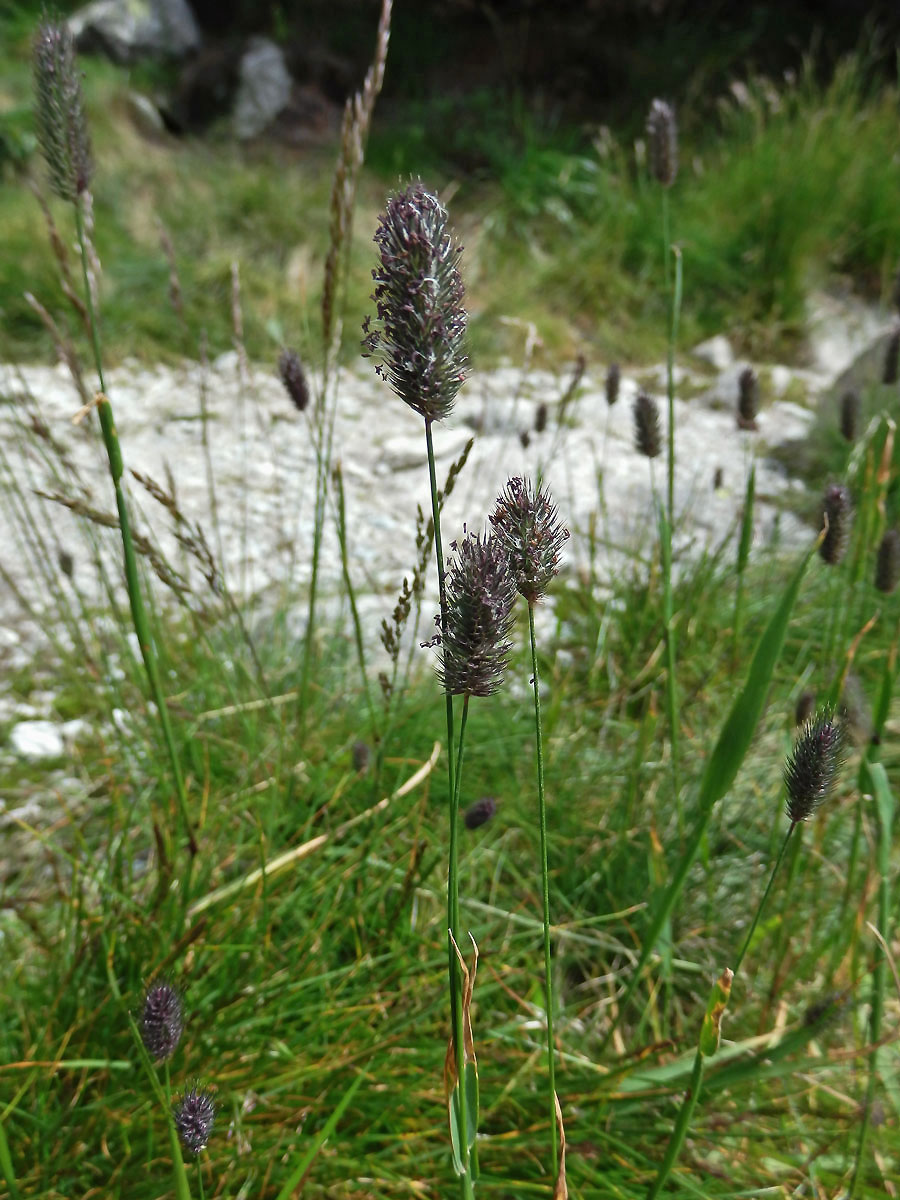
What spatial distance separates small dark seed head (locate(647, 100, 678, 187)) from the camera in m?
1.35

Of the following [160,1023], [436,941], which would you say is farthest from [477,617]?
[436,941]

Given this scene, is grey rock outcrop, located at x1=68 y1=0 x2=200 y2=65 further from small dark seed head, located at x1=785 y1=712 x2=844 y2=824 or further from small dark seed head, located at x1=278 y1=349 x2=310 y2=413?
small dark seed head, located at x1=785 y1=712 x2=844 y2=824

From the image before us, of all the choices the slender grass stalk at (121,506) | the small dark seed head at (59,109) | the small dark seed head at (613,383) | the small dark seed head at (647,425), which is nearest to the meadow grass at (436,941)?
the slender grass stalk at (121,506)

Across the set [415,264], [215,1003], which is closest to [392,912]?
[215,1003]

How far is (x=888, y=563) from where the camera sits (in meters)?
1.33

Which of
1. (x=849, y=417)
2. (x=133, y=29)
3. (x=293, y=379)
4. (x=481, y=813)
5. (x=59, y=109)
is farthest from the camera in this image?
(x=133, y=29)

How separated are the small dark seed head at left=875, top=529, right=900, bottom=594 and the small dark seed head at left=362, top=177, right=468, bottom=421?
951mm

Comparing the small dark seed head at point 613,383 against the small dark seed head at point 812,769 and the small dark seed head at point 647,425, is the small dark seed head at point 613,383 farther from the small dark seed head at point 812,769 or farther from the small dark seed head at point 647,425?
the small dark seed head at point 812,769

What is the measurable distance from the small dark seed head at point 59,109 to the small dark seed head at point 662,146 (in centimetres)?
80

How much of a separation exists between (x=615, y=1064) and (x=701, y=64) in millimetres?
6466

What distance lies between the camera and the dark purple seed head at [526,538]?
2.08 feet

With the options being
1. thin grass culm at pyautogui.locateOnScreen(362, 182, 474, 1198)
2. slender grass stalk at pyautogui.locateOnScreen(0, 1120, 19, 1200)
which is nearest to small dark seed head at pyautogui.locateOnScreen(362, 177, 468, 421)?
thin grass culm at pyautogui.locateOnScreen(362, 182, 474, 1198)

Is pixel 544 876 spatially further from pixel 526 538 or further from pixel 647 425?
pixel 647 425

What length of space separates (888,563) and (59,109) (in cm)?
120
